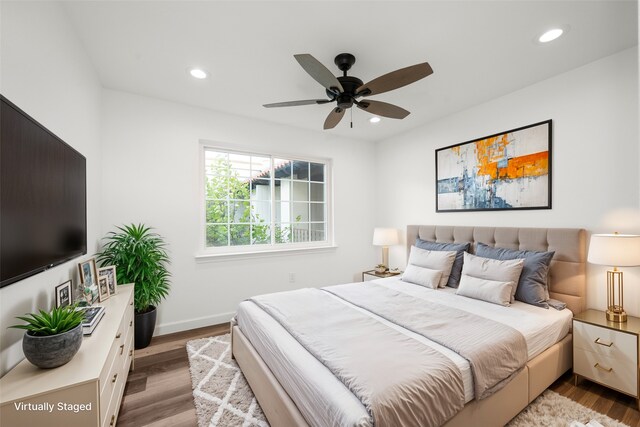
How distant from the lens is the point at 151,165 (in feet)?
10.3

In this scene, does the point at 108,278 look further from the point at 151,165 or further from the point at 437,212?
the point at 437,212

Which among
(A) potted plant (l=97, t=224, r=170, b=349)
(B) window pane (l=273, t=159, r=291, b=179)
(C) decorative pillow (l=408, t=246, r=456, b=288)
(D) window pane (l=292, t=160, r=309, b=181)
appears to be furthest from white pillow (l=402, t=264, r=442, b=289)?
(A) potted plant (l=97, t=224, r=170, b=349)

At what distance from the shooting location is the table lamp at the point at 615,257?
198 cm

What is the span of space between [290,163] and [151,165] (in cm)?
178

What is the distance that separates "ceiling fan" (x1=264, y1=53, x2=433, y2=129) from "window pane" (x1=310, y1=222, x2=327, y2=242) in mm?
2077

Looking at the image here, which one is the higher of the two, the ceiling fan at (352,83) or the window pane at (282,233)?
the ceiling fan at (352,83)

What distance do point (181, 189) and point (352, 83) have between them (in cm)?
228

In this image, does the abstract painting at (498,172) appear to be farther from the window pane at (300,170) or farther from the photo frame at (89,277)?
Result: the photo frame at (89,277)

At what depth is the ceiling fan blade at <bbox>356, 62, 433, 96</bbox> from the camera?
1.81m

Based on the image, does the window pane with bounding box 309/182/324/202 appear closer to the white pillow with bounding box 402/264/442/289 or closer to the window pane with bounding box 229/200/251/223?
the window pane with bounding box 229/200/251/223

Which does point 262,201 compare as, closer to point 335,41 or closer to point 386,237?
point 386,237

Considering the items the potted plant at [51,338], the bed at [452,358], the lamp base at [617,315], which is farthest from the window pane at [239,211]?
the lamp base at [617,315]

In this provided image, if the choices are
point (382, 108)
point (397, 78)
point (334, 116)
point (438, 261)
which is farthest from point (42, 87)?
point (438, 261)

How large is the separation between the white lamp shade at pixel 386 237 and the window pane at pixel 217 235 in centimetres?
209
